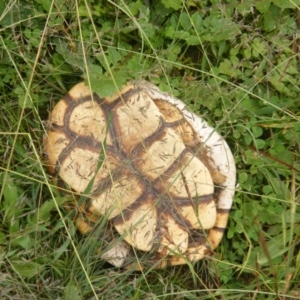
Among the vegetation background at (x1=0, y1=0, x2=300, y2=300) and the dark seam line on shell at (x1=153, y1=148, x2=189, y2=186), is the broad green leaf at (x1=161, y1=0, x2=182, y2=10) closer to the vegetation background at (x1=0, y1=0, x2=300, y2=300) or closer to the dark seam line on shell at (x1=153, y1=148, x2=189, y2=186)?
the vegetation background at (x1=0, y1=0, x2=300, y2=300)

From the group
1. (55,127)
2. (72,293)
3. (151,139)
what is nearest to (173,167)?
(151,139)

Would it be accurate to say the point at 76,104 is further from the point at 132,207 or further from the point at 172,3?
the point at 172,3

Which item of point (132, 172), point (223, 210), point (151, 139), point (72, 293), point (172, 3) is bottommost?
point (72, 293)

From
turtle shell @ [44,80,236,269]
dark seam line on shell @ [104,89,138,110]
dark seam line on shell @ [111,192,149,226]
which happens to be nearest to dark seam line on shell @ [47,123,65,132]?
turtle shell @ [44,80,236,269]

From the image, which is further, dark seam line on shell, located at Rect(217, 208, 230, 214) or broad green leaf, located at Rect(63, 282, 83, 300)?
dark seam line on shell, located at Rect(217, 208, 230, 214)

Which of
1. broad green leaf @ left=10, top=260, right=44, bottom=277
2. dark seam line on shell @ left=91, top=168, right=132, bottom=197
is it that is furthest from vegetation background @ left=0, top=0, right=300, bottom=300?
dark seam line on shell @ left=91, top=168, right=132, bottom=197

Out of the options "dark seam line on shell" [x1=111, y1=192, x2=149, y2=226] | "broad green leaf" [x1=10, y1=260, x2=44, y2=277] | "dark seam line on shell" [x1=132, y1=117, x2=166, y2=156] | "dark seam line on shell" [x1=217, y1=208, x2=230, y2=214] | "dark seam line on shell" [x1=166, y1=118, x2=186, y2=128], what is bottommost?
"broad green leaf" [x1=10, y1=260, x2=44, y2=277]

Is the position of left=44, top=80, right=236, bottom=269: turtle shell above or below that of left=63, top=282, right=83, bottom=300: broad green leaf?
above
